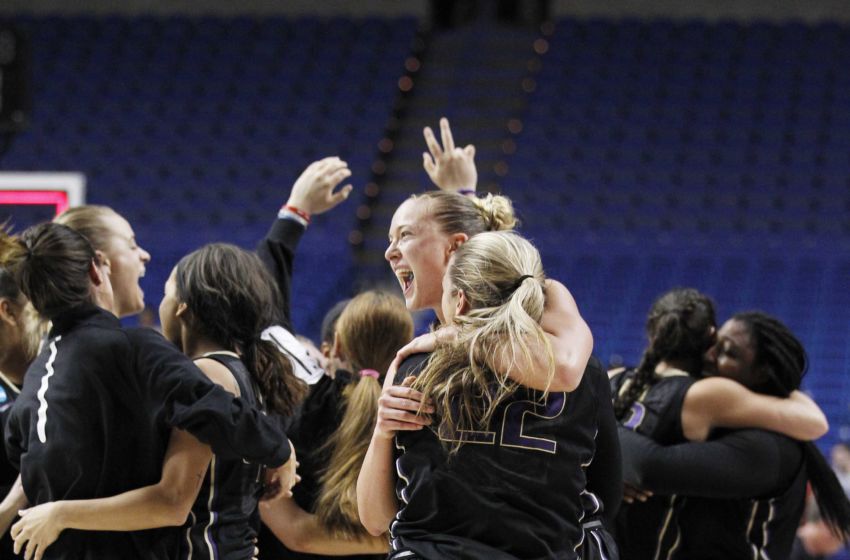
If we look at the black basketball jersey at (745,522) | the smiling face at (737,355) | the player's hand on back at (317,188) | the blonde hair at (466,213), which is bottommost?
the black basketball jersey at (745,522)

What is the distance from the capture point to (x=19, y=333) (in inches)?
117

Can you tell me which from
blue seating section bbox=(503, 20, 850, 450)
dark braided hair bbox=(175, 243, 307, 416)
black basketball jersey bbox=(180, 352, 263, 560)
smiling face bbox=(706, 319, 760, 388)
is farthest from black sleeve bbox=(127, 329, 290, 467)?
blue seating section bbox=(503, 20, 850, 450)

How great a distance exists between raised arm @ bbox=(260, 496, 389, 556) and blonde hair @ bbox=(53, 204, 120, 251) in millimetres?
812

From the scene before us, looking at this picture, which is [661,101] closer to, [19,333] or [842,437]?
[842,437]

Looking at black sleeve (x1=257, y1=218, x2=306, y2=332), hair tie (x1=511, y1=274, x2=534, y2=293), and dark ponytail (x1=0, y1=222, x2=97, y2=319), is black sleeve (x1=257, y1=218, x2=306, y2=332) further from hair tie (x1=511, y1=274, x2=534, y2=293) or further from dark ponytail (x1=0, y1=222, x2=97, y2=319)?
hair tie (x1=511, y1=274, x2=534, y2=293)

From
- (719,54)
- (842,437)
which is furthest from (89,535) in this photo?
(719,54)

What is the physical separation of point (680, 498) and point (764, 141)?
966 cm

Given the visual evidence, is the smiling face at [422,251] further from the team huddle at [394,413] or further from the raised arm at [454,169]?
the raised arm at [454,169]

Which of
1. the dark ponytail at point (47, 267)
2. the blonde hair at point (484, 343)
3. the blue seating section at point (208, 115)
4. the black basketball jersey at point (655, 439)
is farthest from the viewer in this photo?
the blue seating section at point (208, 115)

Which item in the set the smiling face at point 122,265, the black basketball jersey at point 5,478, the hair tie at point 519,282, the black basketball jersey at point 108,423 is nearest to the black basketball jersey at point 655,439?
the hair tie at point 519,282

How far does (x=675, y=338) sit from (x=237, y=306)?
1.29 metres

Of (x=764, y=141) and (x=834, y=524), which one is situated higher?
(x=764, y=141)

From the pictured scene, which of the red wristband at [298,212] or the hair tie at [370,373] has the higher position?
the red wristband at [298,212]

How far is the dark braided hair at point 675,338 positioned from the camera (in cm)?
307
